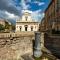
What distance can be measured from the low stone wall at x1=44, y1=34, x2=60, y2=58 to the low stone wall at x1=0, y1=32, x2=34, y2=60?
241 cm

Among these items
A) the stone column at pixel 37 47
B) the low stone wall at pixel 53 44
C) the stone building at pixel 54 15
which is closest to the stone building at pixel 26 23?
the stone building at pixel 54 15

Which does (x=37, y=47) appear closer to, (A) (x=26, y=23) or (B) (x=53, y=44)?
(B) (x=53, y=44)

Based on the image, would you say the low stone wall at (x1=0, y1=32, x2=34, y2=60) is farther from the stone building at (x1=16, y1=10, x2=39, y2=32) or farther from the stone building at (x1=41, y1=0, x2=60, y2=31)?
the stone building at (x1=16, y1=10, x2=39, y2=32)

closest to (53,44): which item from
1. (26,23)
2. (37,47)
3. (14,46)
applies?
(37,47)

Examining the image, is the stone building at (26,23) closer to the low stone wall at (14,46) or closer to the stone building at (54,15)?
the stone building at (54,15)

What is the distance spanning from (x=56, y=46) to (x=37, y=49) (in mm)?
2812

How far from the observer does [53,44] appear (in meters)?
17.0

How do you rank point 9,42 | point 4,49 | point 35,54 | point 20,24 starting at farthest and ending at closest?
point 20,24, point 35,54, point 9,42, point 4,49

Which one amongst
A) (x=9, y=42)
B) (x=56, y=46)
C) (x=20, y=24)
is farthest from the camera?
(x=20, y=24)

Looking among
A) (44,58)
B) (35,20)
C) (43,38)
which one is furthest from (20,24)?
(44,58)

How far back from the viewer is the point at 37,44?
15.0 metres

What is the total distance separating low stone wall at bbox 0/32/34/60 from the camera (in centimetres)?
1070

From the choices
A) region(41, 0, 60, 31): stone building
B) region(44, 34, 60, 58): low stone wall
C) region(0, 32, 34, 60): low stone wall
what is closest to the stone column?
region(0, 32, 34, 60): low stone wall

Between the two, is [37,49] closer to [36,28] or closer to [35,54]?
[35,54]
